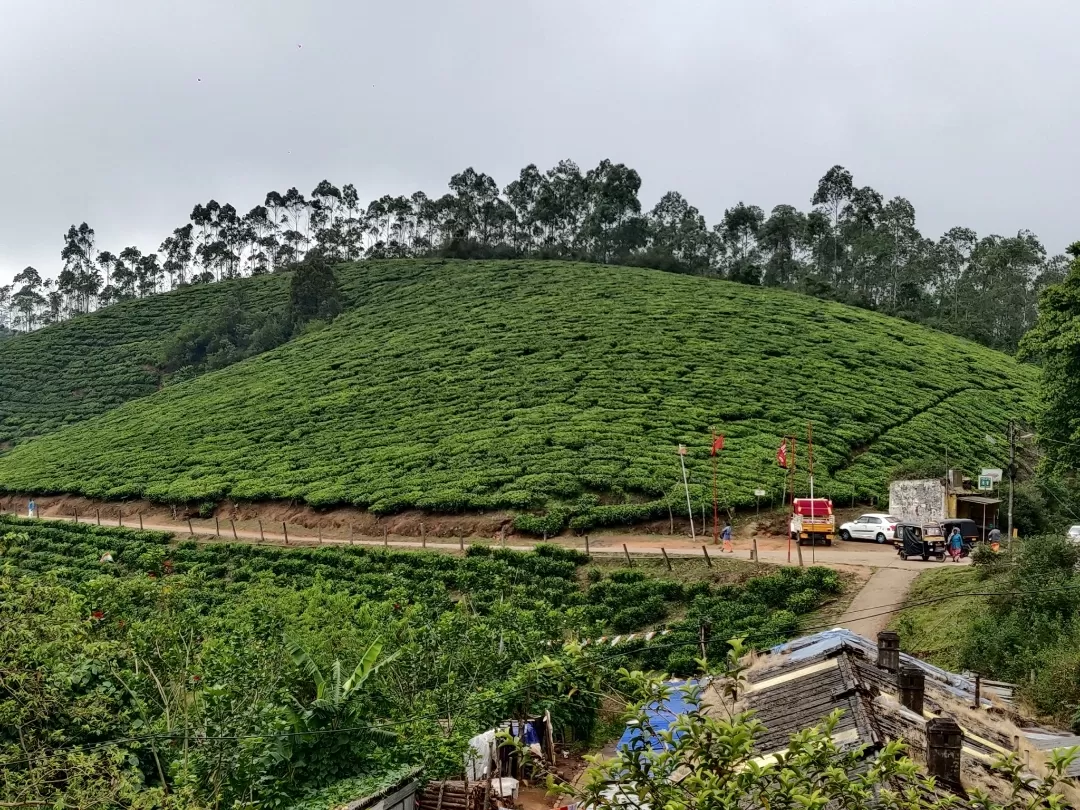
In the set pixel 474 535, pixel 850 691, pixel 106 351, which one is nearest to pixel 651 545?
pixel 474 535

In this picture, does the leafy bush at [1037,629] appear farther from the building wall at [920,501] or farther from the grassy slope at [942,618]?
the building wall at [920,501]

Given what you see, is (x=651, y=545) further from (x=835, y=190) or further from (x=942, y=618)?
(x=835, y=190)

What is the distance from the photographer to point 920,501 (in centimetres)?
3020

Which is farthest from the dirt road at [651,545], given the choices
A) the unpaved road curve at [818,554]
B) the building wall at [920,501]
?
the building wall at [920,501]

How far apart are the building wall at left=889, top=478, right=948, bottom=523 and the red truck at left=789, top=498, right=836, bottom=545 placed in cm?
325

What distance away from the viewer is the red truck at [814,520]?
28.7 m

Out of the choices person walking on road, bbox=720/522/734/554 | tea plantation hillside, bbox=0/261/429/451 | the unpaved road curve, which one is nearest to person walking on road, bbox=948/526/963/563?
the unpaved road curve

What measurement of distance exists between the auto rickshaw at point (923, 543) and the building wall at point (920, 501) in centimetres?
266

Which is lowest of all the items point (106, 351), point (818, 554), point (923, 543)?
point (818, 554)

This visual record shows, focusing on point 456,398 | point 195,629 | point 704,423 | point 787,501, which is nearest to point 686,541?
point 787,501

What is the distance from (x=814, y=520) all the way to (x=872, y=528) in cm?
254

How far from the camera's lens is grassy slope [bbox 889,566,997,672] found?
18375 mm

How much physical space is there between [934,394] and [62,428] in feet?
192

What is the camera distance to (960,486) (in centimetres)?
3241
